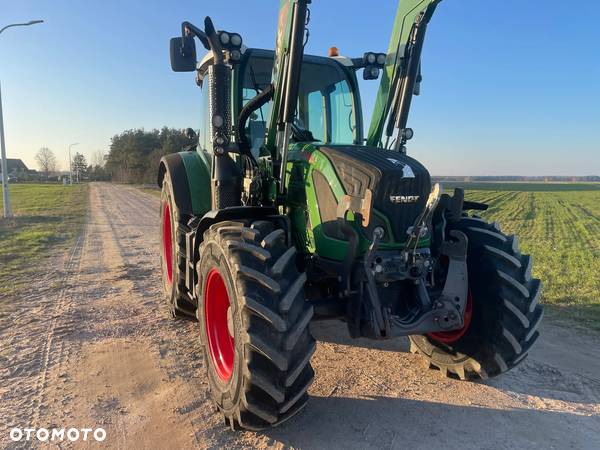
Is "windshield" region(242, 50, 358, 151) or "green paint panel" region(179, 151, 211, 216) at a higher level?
"windshield" region(242, 50, 358, 151)

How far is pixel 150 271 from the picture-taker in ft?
25.9

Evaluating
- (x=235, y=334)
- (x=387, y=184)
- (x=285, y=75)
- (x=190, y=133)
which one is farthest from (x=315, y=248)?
(x=190, y=133)

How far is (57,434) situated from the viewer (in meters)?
3.12

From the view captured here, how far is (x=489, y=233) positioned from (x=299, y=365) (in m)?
2.06

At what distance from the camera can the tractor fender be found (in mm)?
5035

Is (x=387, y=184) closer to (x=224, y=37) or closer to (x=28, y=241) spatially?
(x=224, y=37)

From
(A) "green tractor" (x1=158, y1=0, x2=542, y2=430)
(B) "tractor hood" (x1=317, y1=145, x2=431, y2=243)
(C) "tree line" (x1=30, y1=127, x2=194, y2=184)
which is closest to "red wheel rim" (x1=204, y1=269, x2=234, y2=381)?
(A) "green tractor" (x1=158, y1=0, x2=542, y2=430)

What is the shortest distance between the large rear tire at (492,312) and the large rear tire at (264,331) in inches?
62.4

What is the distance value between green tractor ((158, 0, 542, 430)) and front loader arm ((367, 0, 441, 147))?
A: 0.01m

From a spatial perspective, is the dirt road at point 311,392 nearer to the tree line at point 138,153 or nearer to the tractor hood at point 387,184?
the tractor hood at point 387,184

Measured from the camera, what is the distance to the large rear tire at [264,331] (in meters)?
2.76

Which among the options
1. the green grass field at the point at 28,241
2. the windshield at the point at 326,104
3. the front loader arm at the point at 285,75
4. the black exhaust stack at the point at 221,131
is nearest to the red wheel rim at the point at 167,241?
the black exhaust stack at the point at 221,131

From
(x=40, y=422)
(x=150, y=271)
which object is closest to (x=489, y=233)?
(x=40, y=422)

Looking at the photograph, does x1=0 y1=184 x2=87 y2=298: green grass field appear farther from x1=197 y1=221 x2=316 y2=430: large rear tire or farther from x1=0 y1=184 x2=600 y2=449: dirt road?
x1=197 y1=221 x2=316 y2=430: large rear tire
